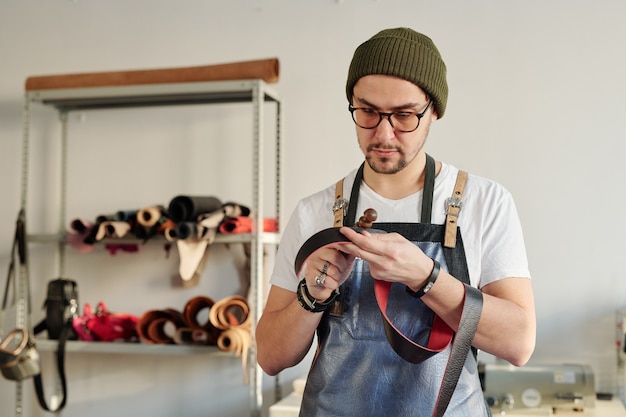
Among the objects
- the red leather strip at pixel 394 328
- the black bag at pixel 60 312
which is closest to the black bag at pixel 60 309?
the black bag at pixel 60 312

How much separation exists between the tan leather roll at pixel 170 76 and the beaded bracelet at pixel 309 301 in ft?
5.29

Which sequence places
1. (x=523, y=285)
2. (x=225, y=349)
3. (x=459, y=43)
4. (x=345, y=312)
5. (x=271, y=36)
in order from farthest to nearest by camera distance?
(x=271, y=36) < (x=459, y=43) < (x=225, y=349) < (x=345, y=312) < (x=523, y=285)

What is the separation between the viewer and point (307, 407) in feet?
4.89

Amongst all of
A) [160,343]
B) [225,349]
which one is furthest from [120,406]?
[225,349]

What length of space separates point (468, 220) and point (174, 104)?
2084mm

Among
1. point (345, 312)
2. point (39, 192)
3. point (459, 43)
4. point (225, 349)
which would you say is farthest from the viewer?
point (39, 192)

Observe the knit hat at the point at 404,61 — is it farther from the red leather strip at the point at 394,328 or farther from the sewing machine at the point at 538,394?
the sewing machine at the point at 538,394

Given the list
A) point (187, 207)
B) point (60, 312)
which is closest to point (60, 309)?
point (60, 312)

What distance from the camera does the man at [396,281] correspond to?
1354 mm

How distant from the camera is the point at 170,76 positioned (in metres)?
2.99

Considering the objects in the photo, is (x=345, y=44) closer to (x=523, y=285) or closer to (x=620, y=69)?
(x=620, y=69)

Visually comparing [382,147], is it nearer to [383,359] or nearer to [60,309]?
[383,359]

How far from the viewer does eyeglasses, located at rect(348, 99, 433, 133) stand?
139 cm

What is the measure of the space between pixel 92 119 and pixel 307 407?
230 cm
